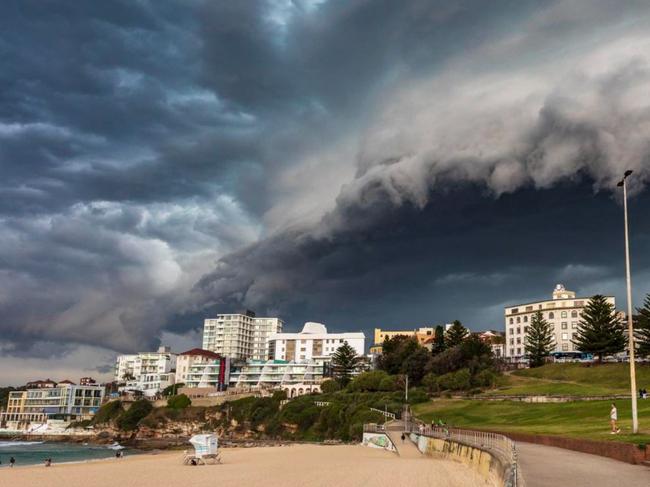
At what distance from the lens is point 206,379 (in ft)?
542

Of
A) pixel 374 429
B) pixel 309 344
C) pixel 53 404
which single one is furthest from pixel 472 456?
pixel 53 404

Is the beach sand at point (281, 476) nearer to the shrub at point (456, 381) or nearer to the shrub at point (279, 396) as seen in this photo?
the shrub at point (456, 381)

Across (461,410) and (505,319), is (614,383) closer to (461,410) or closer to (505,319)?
(461,410)

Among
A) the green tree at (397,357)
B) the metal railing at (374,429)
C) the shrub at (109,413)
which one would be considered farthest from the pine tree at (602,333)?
the shrub at (109,413)

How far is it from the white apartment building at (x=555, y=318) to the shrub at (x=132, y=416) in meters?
88.9

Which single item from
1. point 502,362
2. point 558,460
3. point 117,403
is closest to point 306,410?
point 502,362

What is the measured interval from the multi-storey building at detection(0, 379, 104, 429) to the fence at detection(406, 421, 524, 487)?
14056cm

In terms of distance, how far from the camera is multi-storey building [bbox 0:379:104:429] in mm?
170750

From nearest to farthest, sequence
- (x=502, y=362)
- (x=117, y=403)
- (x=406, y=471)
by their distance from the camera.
→ 1. (x=406, y=471)
2. (x=502, y=362)
3. (x=117, y=403)

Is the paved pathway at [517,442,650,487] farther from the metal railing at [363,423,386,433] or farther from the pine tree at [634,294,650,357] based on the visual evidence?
the pine tree at [634,294,650,357]

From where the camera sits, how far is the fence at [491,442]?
1775 centimetres

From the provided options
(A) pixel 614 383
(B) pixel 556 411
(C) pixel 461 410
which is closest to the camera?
(B) pixel 556 411

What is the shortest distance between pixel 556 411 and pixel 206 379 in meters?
118

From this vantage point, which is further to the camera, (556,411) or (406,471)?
(556,411)
